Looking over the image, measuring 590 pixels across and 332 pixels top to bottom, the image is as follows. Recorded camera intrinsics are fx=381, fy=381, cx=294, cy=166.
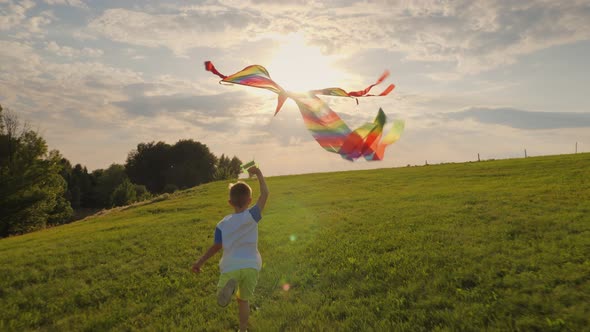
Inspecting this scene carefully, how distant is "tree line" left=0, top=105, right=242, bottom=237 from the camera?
47281mm

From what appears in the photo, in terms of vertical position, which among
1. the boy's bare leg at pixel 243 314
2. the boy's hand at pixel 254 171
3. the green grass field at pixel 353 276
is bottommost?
the green grass field at pixel 353 276

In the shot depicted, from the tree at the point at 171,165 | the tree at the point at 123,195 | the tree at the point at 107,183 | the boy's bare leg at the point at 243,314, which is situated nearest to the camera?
the boy's bare leg at the point at 243,314

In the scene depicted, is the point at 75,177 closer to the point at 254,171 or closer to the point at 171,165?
the point at 171,165

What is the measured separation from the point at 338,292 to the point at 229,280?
378 cm

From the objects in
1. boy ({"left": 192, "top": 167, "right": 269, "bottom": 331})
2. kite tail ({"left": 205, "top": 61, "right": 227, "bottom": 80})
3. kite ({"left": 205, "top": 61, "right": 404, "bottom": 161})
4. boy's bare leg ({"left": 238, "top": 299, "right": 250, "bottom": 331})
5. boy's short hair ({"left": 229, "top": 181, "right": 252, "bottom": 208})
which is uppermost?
kite tail ({"left": 205, "top": 61, "right": 227, "bottom": 80})

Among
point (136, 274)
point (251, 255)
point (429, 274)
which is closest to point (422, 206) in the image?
point (429, 274)

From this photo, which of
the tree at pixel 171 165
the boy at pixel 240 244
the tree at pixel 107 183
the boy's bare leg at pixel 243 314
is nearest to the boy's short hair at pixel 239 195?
the boy at pixel 240 244

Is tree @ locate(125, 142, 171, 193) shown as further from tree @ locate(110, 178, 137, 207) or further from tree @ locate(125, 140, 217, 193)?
tree @ locate(110, 178, 137, 207)

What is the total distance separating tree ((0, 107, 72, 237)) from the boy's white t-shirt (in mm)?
50702

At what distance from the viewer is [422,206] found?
19781 millimetres

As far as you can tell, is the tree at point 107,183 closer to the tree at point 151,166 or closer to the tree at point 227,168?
the tree at point 151,166

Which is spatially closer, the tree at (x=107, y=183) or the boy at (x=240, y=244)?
the boy at (x=240, y=244)

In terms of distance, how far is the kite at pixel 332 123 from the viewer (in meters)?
5.27

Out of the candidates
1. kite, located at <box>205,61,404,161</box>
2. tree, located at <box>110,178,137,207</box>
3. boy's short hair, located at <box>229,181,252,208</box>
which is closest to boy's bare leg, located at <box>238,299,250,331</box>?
boy's short hair, located at <box>229,181,252,208</box>
